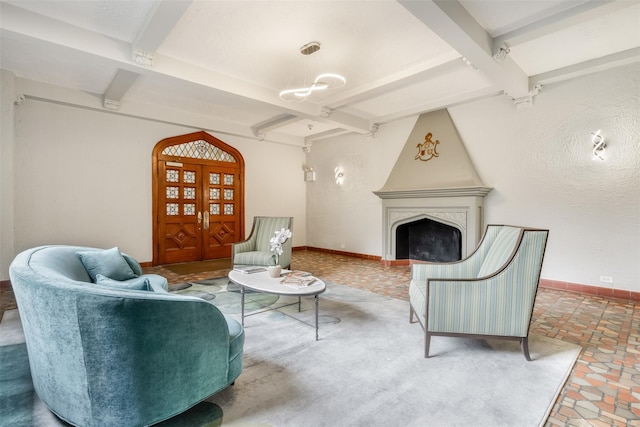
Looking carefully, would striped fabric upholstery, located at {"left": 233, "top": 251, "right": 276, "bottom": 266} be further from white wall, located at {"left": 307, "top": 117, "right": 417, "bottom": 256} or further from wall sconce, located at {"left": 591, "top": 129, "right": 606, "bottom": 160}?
wall sconce, located at {"left": 591, "top": 129, "right": 606, "bottom": 160}

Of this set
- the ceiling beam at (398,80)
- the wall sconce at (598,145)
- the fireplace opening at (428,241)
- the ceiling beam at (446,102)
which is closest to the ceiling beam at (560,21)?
the ceiling beam at (398,80)

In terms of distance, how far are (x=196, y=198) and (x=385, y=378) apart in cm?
550

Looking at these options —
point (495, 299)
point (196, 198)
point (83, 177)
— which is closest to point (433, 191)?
point (495, 299)

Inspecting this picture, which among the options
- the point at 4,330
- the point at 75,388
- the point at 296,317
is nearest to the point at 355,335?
the point at 296,317

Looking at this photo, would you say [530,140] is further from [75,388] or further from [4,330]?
[4,330]

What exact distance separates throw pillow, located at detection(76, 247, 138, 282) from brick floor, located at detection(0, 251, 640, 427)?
169 cm

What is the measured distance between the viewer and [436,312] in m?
2.42

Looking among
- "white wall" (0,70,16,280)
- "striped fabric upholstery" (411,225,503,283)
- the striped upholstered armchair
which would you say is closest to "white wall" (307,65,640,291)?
"striped fabric upholstery" (411,225,503,283)

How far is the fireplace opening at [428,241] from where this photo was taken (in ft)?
18.5

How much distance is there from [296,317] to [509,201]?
385cm

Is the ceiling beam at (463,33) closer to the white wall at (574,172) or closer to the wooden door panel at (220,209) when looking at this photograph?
the white wall at (574,172)

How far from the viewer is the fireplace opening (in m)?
5.63

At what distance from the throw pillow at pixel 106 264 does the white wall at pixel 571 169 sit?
5212 mm

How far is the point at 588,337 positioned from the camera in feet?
9.29
